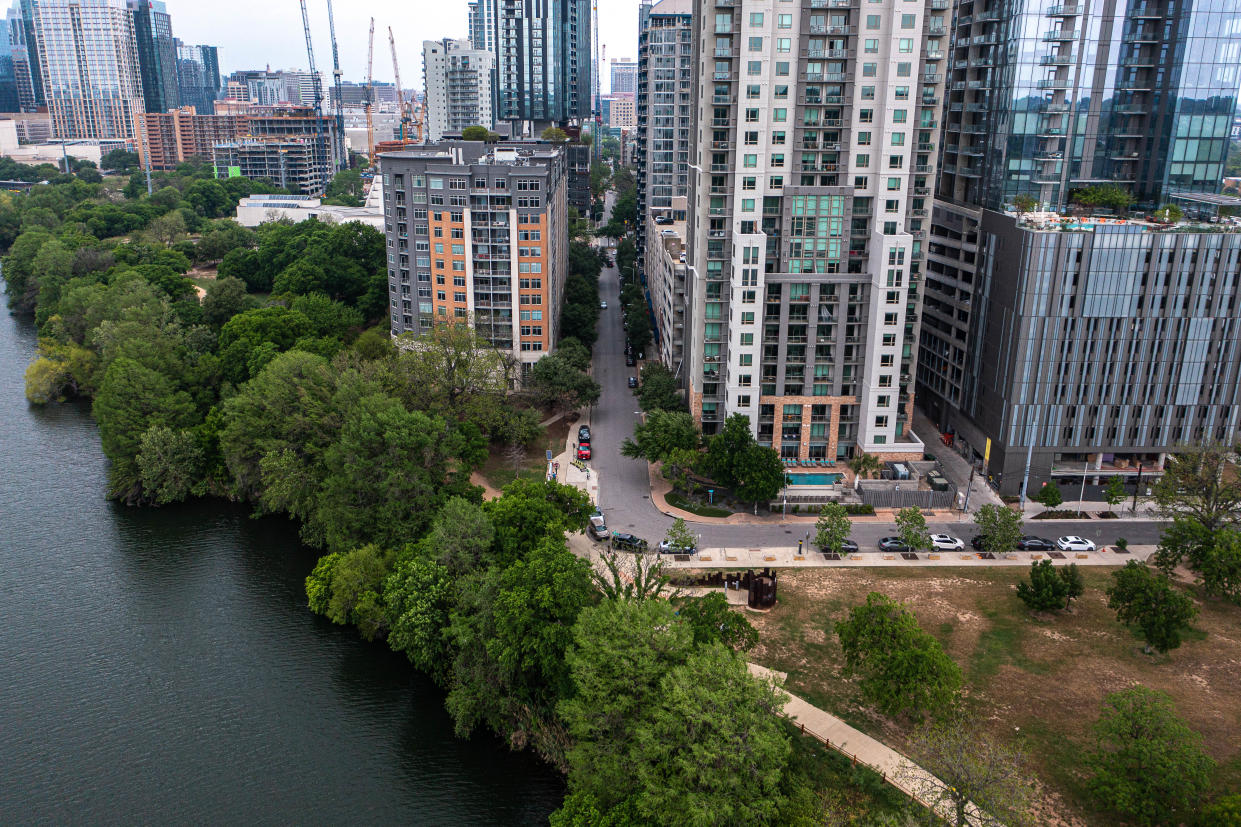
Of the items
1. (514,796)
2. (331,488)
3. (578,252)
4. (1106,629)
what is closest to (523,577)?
(514,796)

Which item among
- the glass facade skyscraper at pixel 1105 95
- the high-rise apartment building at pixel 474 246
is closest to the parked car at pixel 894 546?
the glass facade skyscraper at pixel 1105 95

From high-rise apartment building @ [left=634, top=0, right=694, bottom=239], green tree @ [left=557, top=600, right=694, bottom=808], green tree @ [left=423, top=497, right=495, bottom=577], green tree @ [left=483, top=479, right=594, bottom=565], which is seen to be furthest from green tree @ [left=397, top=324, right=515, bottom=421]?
high-rise apartment building @ [left=634, top=0, right=694, bottom=239]

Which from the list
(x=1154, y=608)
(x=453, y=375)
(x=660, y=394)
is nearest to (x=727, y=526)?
(x=660, y=394)

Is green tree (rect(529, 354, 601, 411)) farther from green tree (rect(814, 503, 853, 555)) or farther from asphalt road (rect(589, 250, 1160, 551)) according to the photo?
green tree (rect(814, 503, 853, 555))

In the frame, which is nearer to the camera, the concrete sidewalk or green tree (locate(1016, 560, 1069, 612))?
green tree (locate(1016, 560, 1069, 612))

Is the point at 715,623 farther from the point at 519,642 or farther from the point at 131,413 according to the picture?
the point at 131,413
